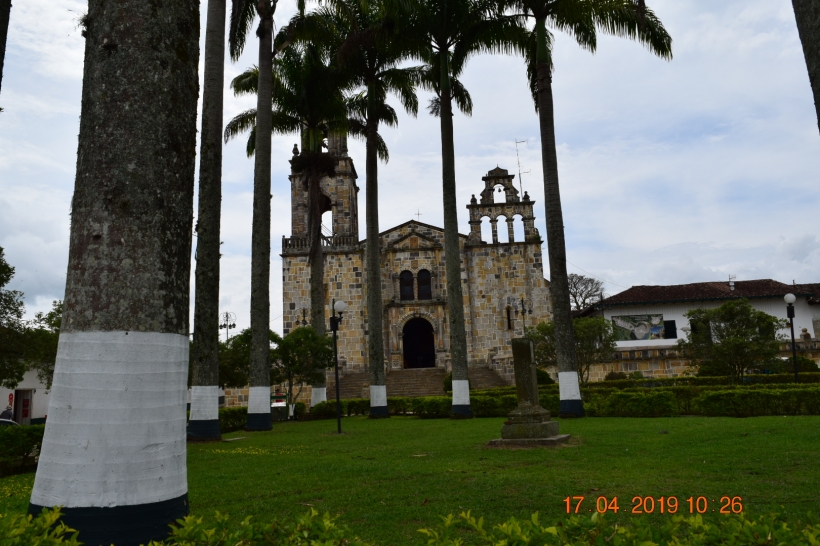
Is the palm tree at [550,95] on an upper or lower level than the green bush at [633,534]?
upper

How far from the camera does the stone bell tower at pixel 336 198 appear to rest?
102 ft

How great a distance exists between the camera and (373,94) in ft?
63.8

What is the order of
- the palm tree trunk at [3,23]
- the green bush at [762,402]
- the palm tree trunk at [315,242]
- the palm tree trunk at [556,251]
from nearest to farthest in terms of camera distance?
1. the palm tree trunk at [3,23]
2. the green bush at [762,402]
3. the palm tree trunk at [556,251]
4. the palm tree trunk at [315,242]

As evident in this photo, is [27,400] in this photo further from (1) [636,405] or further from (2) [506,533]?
(2) [506,533]

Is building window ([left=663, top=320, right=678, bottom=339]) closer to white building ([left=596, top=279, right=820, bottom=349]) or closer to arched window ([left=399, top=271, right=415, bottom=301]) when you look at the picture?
white building ([left=596, top=279, right=820, bottom=349])

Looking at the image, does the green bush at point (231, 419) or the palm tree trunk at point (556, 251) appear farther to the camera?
the green bush at point (231, 419)

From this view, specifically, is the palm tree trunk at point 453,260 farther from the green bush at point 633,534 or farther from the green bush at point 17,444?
the green bush at point 633,534

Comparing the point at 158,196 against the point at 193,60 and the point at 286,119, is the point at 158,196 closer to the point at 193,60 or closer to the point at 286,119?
the point at 193,60

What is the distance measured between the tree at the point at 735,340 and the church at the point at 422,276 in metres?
8.57

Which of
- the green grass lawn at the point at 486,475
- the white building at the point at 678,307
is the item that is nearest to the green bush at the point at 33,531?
the green grass lawn at the point at 486,475

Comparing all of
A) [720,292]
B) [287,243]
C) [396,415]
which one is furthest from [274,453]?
[720,292]

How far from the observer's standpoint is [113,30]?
3.26 meters

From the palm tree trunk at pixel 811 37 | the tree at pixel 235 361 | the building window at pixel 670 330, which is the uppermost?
the building window at pixel 670 330
